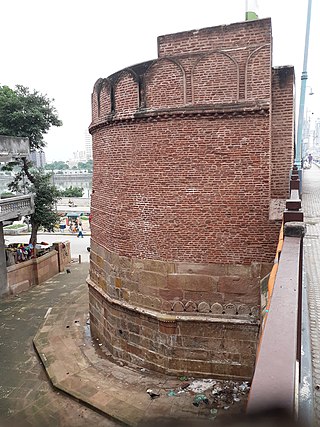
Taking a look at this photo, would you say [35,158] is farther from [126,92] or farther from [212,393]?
[212,393]

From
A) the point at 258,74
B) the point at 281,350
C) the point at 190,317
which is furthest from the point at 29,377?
the point at 258,74

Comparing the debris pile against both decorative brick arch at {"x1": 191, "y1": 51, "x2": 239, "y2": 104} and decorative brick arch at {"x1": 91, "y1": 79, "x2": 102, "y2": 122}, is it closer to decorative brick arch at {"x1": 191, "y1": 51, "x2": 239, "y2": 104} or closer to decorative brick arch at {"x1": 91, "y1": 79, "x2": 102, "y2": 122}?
decorative brick arch at {"x1": 191, "y1": 51, "x2": 239, "y2": 104}

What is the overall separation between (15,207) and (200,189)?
9.66 m

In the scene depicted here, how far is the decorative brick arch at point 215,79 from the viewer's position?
688 centimetres

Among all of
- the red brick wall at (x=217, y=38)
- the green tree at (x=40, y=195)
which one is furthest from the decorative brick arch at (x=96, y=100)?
the green tree at (x=40, y=195)

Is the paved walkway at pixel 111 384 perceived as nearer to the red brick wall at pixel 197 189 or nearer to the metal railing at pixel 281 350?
the red brick wall at pixel 197 189

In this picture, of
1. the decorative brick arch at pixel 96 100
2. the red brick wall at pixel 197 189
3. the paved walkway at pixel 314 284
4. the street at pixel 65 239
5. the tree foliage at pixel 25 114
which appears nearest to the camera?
the paved walkway at pixel 314 284

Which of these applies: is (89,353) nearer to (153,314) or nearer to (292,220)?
(153,314)

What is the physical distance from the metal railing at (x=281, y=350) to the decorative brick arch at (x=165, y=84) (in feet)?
15.2

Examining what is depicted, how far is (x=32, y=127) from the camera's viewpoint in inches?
623

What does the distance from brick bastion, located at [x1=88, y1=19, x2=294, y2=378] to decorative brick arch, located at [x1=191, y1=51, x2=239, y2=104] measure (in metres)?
0.02

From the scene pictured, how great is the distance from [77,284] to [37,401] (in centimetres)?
841

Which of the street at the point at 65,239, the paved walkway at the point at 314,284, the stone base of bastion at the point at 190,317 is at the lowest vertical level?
the street at the point at 65,239

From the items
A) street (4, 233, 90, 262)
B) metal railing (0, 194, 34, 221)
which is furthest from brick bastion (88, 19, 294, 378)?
street (4, 233, 90, 262)
